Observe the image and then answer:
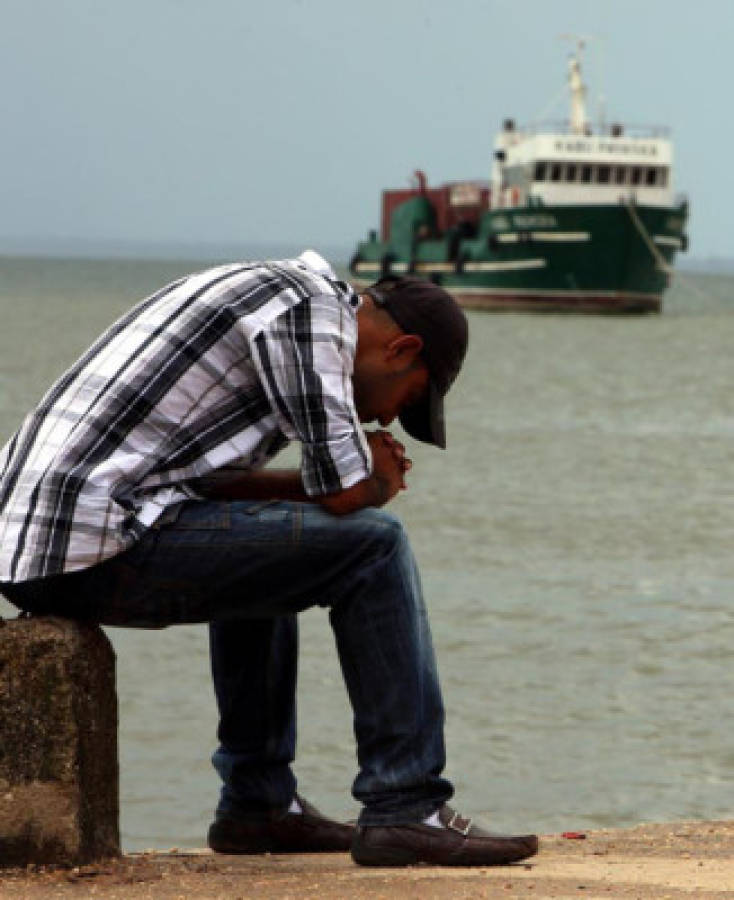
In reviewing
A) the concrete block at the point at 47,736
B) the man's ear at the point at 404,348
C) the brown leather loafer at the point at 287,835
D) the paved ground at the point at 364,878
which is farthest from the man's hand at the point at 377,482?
the brown leather loafer at the point at 287,835

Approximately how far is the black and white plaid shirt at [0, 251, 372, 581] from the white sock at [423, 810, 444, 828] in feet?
1.82

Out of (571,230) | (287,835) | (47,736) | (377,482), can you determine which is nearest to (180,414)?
(377,482)

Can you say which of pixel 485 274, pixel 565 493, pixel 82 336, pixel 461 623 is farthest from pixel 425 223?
pixel 461 623

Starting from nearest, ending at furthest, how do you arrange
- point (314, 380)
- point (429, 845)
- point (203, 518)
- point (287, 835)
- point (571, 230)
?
point (314, 380) → point (203, 518) → point (429, 845) → point (287, 835) → point (571, 230)

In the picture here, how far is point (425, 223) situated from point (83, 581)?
49.3 metres

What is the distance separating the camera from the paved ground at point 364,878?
293 centimetres

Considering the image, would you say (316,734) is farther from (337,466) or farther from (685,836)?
(337,466)

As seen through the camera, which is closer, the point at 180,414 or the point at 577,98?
the point at 180,414

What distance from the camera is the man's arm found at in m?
2.97

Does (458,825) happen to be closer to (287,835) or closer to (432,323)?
(287,835)

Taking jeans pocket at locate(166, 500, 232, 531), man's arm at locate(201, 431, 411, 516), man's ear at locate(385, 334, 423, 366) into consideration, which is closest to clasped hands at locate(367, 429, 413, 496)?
man's arm at locate(201, 431, 411, 516)

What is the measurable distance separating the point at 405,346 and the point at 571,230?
41.6 meters

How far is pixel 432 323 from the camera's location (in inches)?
121

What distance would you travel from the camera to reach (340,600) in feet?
9.95
